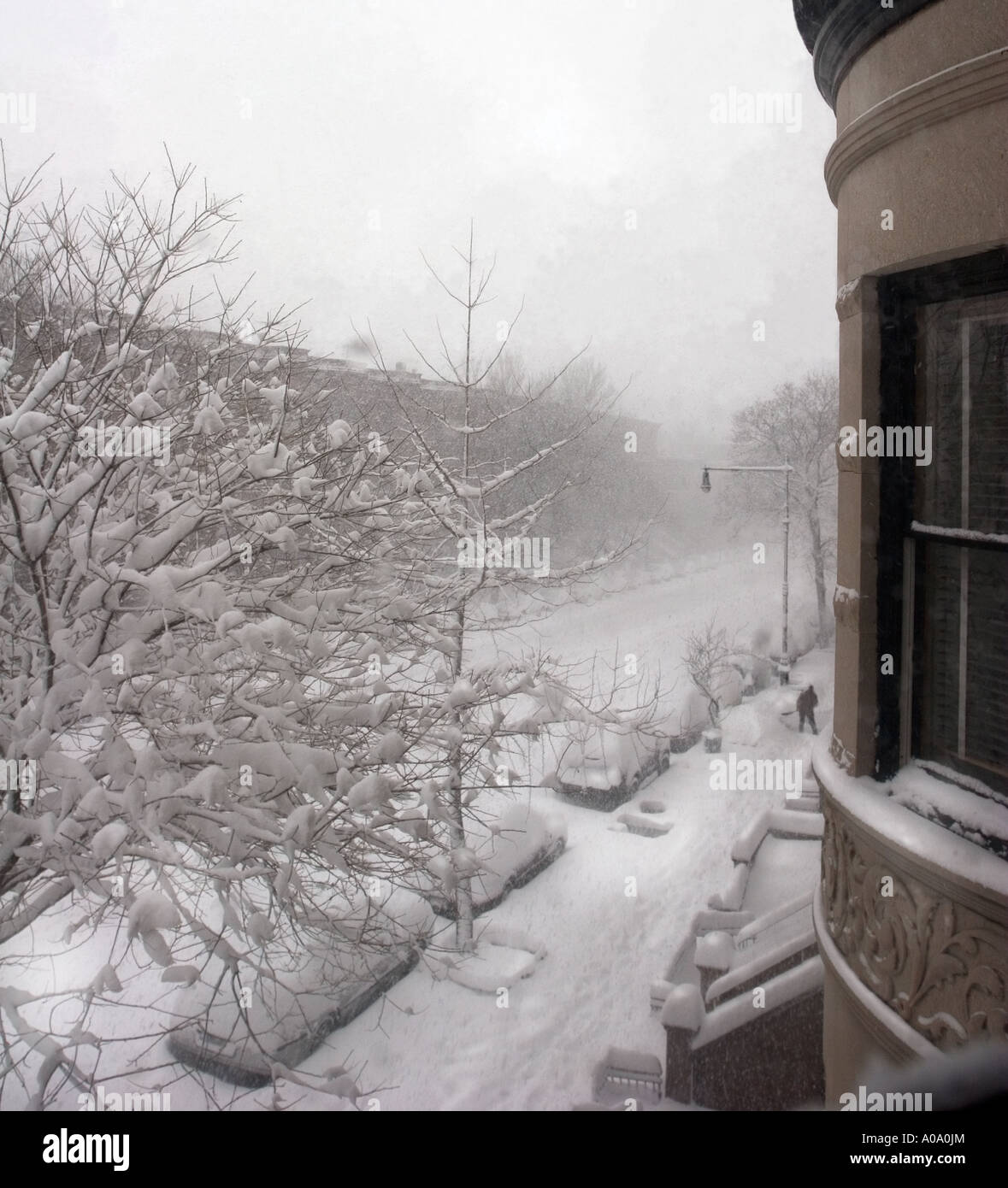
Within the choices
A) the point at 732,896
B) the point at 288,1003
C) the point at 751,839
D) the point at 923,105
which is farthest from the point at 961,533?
the point at 751,839

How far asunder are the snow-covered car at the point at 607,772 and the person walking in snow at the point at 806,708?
3.89m

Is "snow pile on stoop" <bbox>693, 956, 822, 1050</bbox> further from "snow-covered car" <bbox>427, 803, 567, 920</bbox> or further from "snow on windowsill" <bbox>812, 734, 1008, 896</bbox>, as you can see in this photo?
"snow-covered car" <bbox>427, 803, 567, 920</bbox>

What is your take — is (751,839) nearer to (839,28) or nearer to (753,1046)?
(753,1046)

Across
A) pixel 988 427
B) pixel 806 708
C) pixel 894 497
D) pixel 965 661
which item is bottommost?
pixel 806 708

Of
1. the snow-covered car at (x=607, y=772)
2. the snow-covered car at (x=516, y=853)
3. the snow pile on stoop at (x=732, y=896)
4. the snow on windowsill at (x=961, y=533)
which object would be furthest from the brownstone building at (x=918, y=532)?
the snow-covered car at (x=607, y=772)

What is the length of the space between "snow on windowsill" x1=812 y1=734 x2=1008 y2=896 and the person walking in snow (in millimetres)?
15986

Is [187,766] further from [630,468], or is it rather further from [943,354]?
[630,468]

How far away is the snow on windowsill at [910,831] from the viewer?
8.75 feet

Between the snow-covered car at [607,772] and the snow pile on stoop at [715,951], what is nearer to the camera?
the snow pile on stoop at [715,951]

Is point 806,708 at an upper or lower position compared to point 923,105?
lower

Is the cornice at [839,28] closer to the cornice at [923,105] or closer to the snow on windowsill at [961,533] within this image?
the cornice at [923,105]

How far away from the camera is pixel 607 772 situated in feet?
51.5

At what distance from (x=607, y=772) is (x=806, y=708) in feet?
19.9
